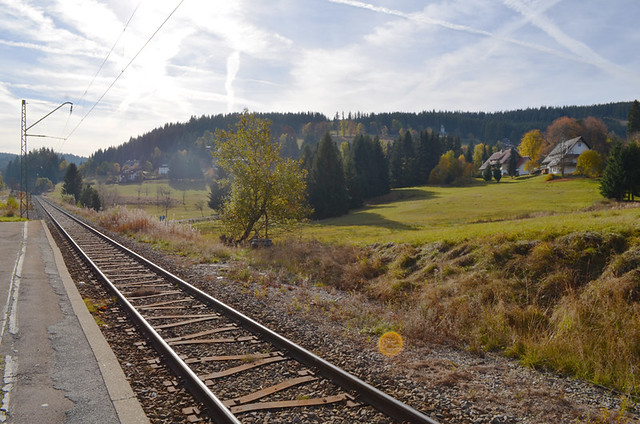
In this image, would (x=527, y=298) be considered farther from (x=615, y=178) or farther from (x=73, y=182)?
(x=73, y=182)

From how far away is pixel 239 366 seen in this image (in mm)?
6645

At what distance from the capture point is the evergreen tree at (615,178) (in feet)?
149

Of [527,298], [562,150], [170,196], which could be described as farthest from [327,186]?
[170,196]

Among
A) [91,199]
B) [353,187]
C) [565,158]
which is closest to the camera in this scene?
[91,199]

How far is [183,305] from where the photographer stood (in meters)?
10.3

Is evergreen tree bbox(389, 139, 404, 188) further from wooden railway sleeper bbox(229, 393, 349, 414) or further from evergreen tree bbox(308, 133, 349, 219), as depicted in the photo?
wooden railway sleeper bbox(229, 393, 349, 414)

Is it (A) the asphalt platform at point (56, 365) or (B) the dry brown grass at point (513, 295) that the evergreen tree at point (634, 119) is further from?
(A) the asphalt platform at point (56, 365)

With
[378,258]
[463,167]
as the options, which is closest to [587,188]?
[463,167]

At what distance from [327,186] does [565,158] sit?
57105mm

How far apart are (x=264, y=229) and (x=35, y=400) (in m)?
20.2

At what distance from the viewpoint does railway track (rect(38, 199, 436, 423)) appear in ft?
17.5

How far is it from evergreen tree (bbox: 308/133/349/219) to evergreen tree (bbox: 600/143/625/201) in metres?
36.8

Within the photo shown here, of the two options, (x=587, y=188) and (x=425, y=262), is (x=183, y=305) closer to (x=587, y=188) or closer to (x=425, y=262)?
(x=425, y=262)

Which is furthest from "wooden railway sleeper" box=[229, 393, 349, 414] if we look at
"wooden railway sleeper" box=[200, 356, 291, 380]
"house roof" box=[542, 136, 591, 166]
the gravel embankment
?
"house roof" box=[542, 136, 591, 166]
